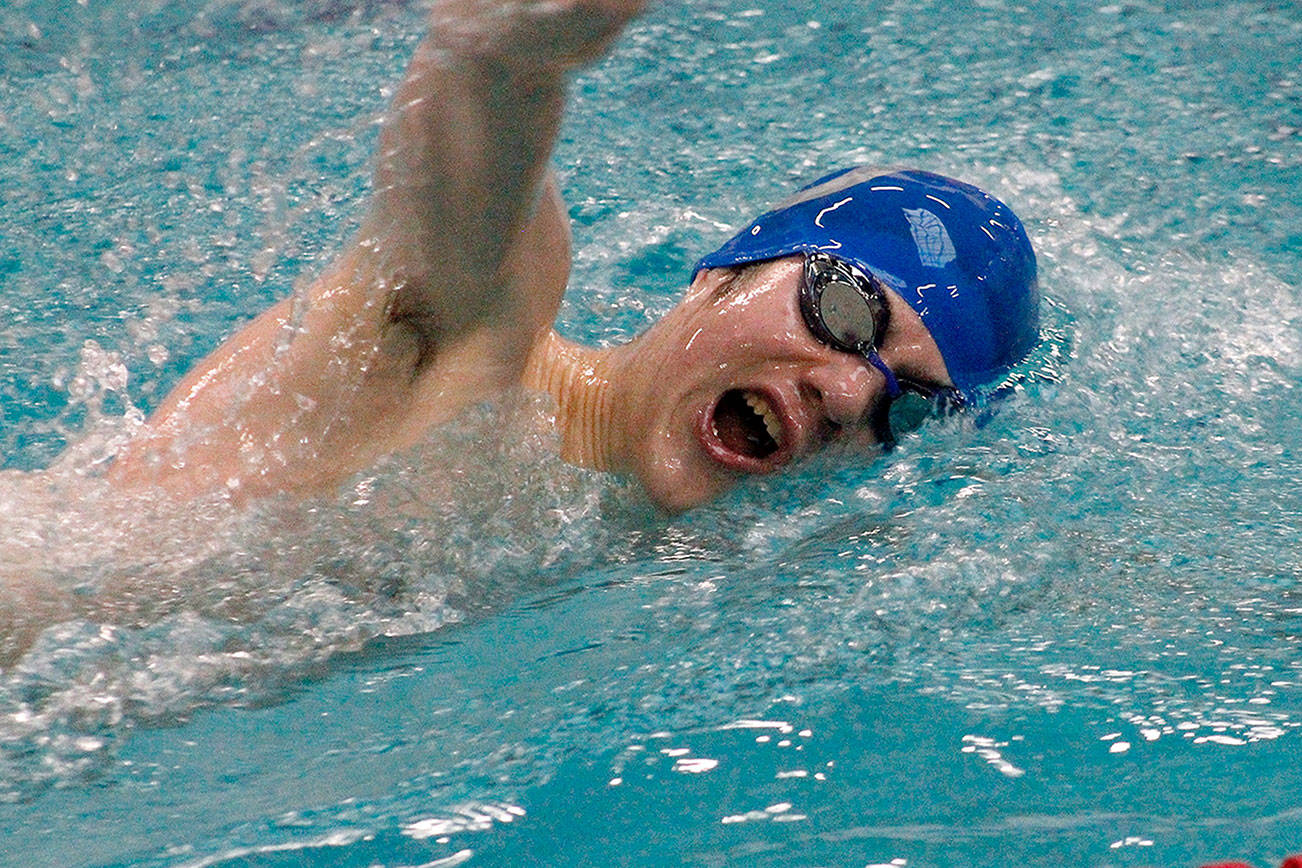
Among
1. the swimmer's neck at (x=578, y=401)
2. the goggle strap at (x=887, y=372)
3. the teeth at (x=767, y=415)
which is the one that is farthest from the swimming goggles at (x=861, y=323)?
the swimmer's neck at (x=578, y=401)

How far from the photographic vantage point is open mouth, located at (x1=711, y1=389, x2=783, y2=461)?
2.05 metres

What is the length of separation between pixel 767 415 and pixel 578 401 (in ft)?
0.91

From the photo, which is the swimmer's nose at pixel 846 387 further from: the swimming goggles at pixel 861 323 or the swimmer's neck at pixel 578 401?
the swimmer's neck at pixel 578 401

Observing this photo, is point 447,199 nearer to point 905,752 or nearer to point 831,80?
point 905,752

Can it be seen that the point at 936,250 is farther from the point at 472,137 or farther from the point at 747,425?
the point at 472,137

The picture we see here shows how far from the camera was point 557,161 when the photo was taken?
3.62 meters

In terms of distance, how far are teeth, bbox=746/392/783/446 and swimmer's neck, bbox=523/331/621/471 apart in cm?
20

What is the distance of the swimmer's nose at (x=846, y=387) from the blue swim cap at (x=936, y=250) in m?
0.16

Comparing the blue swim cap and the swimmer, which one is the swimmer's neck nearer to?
the swimmer

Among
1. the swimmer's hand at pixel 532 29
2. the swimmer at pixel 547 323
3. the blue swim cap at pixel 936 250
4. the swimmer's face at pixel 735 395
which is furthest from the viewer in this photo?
the blue swim cap at pixel 936 250

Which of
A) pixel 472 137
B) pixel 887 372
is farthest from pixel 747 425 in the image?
pixel 472 137

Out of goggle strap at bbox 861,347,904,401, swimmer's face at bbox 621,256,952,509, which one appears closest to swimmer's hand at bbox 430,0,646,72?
swimmer's face at bbox 621,256,952,509

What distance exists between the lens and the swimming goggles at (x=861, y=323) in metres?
2.07

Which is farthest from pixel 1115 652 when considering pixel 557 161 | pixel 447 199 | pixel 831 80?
pixel 831 80
